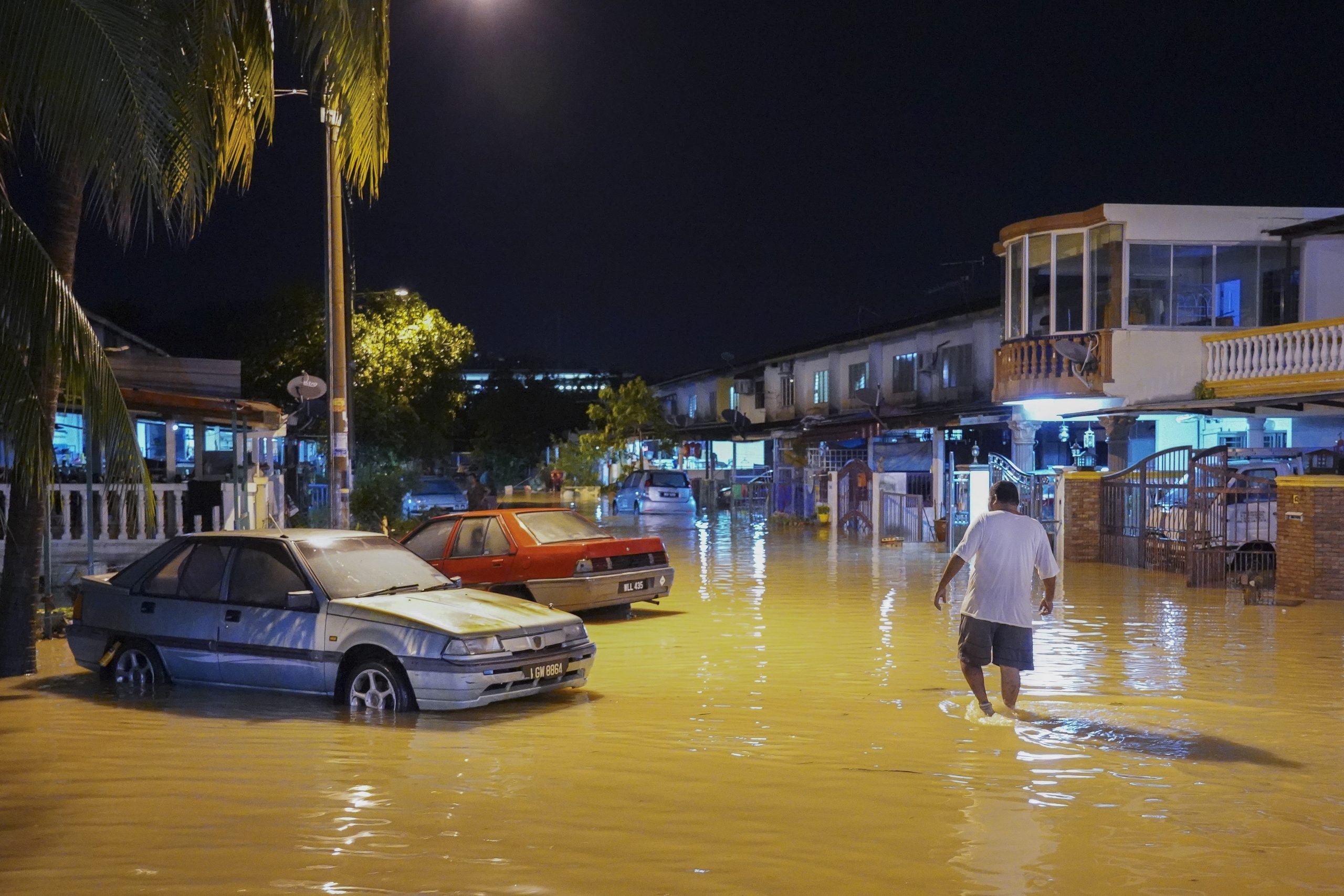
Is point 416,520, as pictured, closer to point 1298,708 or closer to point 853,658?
point 853,658

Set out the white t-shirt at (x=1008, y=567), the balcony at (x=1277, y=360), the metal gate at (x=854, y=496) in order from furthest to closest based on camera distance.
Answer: the metal gate at (x=854, y=496) < the balcony at (x=1277, y=360) < the white t-shirt at (x=1008, y=567)

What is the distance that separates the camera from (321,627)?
9.80 metres

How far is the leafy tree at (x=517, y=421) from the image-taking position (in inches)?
3209

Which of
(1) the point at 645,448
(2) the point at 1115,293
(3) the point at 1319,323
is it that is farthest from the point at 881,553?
(1) the point at 645,448

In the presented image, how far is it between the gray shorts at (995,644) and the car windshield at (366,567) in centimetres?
435

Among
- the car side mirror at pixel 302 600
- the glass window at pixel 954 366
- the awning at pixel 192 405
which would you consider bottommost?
the car side mirror at pixel 302 600

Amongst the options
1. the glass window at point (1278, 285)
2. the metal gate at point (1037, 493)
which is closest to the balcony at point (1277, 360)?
the glass window at point (1278, 285)

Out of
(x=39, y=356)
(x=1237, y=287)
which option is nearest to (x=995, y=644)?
(x=39, y=356)

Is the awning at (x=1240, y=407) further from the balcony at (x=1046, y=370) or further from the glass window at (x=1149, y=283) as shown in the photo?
the glass window at (x=1149, y=283)

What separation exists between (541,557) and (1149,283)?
55.9 ft

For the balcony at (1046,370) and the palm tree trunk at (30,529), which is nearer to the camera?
the palm tree trunk at (30,529)

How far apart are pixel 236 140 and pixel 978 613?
311 inches

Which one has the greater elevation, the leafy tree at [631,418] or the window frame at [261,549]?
the leafy tree at [631,418]

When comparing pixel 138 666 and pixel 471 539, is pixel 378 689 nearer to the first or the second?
pixel 138 666
